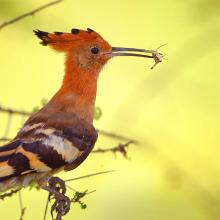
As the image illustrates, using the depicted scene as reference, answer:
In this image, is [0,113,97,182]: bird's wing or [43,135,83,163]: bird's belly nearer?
[0,113,97,182]: bird's wing

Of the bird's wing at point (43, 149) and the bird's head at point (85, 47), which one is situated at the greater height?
the bird's head at point (85, 47)

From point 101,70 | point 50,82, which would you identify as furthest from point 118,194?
point 50,82

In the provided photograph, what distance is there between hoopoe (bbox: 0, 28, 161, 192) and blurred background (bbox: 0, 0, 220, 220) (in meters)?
0.09

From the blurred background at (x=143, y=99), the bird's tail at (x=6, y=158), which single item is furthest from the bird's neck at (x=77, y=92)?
the bird's tail at (x=6, y=158)

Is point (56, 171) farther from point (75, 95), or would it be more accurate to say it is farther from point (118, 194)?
point (118, 194)

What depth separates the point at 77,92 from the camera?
355 centimetres

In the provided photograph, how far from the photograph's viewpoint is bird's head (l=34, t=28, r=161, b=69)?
3.51 m

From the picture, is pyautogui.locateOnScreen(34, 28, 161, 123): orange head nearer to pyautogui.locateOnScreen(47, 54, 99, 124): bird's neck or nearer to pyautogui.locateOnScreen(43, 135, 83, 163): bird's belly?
pyautogui.locateOnScreen(47, 54, 99, 124): bird's neck

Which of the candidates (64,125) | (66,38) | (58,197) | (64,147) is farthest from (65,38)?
A: (58,197)

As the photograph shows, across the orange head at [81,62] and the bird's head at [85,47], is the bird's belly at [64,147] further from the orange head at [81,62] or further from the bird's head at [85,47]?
the bird's head at [85,47]

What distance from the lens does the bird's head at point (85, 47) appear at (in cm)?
351

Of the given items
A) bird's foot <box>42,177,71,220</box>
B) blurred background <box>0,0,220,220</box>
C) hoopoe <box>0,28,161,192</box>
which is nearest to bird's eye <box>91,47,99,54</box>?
hoopoe <box>0,28,161,192</box>

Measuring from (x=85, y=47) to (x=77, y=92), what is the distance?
199 millimetres

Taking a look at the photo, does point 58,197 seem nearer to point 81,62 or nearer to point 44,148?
point 44,148
